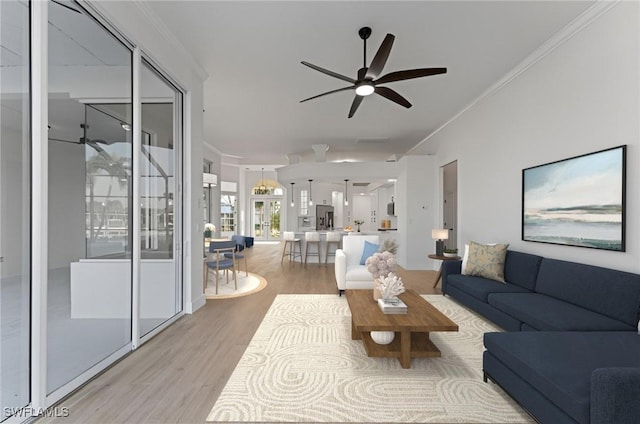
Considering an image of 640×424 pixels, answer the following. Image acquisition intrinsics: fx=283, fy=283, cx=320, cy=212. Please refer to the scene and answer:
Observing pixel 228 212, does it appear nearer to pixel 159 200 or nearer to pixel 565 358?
pixel 159 200

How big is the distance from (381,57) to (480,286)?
3015 millimetres

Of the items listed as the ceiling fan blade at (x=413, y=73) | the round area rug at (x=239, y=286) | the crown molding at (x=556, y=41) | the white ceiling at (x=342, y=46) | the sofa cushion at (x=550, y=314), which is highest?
the white ceiling at (x=342, y=46)

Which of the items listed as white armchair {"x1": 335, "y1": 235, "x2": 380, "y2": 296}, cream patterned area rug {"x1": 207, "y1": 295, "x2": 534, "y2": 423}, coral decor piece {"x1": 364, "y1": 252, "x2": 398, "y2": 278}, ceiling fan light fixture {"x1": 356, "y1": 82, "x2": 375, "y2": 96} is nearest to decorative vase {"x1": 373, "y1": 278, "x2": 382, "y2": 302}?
coral decor piece {"x1": 364, "y1": 252, "x2": 398, "y2": 278}

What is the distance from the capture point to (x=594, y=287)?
8.69 feet

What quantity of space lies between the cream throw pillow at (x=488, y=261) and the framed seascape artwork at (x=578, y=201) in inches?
14.5

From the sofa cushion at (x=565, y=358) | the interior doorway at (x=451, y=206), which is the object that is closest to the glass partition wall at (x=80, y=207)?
the sofa cushion at (x=565, y=358)

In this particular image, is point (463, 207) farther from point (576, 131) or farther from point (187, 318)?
point (187, 318)

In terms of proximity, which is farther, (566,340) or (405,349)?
(405,349)

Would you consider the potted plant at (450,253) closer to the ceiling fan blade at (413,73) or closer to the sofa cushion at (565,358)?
the sofa cushion at (565,358)

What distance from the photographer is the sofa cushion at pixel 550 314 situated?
7.75ft

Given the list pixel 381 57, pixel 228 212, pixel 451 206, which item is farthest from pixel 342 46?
pixel 228 212

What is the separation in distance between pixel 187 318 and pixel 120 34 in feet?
10.7

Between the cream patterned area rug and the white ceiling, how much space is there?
3.47m

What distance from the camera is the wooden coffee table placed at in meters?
2.41
